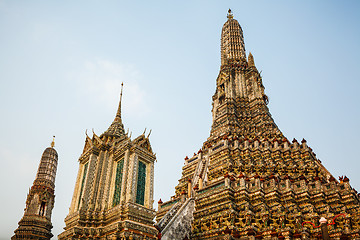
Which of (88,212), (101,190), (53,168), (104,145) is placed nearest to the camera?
(88,212)

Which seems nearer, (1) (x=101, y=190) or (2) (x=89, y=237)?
(2) (x=89, y=237)

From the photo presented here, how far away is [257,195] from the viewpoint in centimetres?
1873

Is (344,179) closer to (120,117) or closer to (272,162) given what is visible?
(272,162)

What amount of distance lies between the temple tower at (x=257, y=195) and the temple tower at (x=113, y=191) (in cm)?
195

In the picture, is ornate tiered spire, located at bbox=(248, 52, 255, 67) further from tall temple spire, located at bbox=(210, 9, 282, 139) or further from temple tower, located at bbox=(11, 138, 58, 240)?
temple tower, located at bbox=(11, 138, 58, 240)

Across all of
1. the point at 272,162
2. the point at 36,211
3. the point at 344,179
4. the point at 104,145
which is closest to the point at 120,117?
the point at 104,145

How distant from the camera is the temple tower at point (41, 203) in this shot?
96.3 ft

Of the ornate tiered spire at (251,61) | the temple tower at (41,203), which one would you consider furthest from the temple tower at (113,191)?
the ornate tiered spire at (251,61)

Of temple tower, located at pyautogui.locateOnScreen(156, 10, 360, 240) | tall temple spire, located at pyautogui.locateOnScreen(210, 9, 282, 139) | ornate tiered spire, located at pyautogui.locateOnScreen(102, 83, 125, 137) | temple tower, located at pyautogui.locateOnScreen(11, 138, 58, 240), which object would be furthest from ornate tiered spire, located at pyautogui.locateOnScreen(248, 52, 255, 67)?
temple tower, located at pyautogui.locateOnScreen(11, 138, 58, 240)

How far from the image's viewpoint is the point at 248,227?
1625cm

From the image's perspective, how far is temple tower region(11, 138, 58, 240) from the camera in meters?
29.4

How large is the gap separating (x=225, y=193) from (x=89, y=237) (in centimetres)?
892

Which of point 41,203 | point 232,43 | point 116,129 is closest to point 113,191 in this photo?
point 116,129

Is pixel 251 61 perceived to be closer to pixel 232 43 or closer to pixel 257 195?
pixel 232 43
